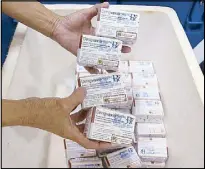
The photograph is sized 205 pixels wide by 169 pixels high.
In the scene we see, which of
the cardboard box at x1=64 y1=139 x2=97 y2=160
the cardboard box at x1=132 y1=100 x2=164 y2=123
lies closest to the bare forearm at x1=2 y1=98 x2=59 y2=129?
the cardboard box at x1=64 y1=139 x2=97 y2=160

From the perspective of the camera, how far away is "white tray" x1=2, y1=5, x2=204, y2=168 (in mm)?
926

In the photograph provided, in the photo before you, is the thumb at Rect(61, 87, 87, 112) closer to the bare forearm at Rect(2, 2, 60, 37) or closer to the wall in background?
the bare forearm at Rect(2, 2, 60, 37)

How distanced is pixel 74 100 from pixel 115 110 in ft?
0.50

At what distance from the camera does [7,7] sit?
106 cm

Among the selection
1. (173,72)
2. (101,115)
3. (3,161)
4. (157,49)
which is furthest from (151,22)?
(3,161)

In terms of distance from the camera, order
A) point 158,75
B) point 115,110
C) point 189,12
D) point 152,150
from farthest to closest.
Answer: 1. point 189,12
2. point 158,75
3. point 152,150
4. point 115,110

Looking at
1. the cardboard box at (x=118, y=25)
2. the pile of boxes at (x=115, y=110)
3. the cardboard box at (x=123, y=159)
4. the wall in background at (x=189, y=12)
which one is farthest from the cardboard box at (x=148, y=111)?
the wall in background at (x=189, y=12)

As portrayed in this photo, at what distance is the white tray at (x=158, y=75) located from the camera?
0.93 metres

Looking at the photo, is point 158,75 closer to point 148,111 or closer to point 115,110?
point 148,111

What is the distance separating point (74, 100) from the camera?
2.72 feet

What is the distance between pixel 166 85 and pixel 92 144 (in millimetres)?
472

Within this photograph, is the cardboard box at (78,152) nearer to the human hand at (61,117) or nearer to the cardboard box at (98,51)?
the human hand at (61,117)

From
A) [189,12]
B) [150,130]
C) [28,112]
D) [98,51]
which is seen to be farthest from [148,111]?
[189,12]

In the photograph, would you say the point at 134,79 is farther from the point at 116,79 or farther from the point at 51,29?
the point at 51,29
